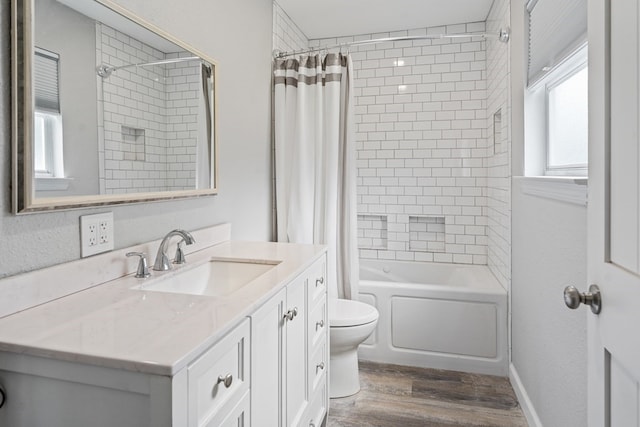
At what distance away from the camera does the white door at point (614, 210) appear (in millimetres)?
746

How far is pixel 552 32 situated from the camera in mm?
1767

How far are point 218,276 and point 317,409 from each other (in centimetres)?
77

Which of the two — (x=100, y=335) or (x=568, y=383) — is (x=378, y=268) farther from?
(x=100, y=335)

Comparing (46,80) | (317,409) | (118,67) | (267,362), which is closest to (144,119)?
(118,67)

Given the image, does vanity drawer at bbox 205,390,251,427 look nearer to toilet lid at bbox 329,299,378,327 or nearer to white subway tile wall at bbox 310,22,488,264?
toilet lid at bbox 329,299,378,327

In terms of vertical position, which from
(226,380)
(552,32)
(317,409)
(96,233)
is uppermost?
(552,32)

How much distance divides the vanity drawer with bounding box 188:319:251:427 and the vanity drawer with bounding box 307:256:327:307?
629 millimetres

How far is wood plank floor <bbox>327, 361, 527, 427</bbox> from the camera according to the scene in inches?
84.9

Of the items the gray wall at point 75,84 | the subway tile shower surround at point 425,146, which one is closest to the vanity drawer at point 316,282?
the gray wall at point 75,84

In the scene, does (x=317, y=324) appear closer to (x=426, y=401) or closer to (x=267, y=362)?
(x=267, y=362)

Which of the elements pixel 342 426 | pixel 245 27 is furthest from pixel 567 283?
pixel 245 27

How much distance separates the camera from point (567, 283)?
1.57 m

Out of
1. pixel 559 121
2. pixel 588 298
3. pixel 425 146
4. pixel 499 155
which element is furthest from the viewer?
pixel 425 146

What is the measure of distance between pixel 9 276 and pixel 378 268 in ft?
9.75
